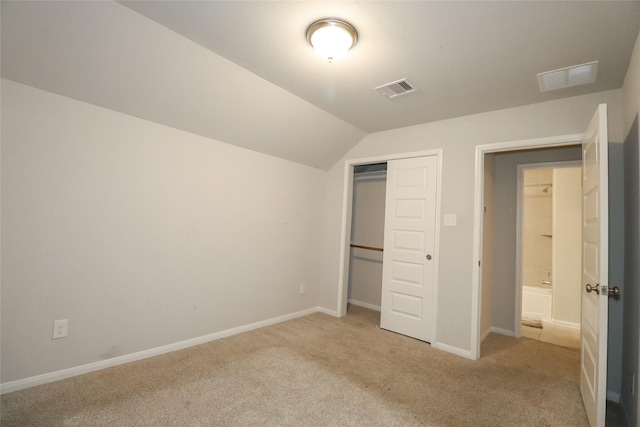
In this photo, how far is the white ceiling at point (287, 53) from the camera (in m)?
1.65

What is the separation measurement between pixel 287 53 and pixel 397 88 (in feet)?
3.32

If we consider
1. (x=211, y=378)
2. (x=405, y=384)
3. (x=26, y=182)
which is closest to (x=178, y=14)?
(x=26, y=182)

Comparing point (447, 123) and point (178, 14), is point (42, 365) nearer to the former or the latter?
point (178, 14)

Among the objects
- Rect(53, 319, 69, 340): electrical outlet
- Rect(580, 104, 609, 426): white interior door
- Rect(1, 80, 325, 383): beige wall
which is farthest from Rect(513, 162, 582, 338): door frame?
Rect(53, 319, 69, 340): electrical outlet

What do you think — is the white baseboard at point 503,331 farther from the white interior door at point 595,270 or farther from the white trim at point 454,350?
the white interior door at point 595,270

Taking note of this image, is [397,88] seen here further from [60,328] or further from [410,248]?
[60,328]

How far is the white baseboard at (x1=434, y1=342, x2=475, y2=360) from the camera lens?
2.86 meters

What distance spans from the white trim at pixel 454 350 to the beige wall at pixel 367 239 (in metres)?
1.45

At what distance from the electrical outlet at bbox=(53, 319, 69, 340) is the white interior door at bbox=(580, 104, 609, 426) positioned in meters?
3.48

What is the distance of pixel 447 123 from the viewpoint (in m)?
3.19

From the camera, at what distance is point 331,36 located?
1804 millimetres

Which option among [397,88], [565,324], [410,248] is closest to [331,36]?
[397,88]

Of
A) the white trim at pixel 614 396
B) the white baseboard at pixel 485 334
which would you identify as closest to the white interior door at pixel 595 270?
the white trim at pixel 614 396

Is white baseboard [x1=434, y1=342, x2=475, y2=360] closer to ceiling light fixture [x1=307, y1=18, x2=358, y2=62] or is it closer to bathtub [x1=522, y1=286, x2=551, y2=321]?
bathtub [x1=522, y1=286, x2=551, y2=321]
